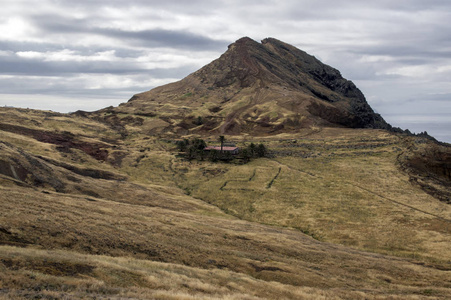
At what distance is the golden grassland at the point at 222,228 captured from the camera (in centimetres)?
2084

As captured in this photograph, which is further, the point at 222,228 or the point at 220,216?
the point at 220,216

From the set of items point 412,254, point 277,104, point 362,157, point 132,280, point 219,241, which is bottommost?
point 412,254

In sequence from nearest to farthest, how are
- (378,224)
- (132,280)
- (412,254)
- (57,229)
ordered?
(132,280), (57,229), (412,254), (378,224)

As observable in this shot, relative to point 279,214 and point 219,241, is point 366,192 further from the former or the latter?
point 219,241

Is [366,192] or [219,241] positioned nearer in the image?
[219,241]

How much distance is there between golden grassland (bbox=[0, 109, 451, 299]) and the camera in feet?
68.4

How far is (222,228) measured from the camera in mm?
43469

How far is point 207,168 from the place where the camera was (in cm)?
9369

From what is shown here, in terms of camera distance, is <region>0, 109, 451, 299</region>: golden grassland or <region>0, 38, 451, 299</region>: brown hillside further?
<region>0, 38, 451, 299</region>: brown hillside

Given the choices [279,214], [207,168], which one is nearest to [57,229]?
[279,214]

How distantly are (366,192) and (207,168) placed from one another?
41782mm

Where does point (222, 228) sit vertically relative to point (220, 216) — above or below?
above

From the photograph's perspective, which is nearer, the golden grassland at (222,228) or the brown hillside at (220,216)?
the golden grassland at (222,228)

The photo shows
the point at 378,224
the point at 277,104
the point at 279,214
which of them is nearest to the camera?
the point at 378,224
